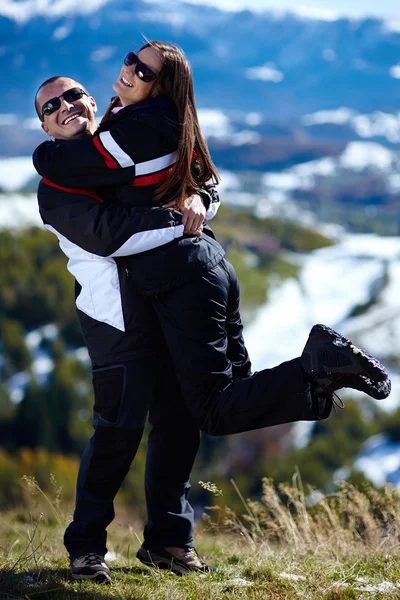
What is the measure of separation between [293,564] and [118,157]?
1903mm

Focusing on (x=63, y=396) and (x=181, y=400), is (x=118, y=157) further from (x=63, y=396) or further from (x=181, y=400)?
(x=63, y=396)

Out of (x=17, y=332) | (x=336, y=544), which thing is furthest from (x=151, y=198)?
(x=17, y=332)

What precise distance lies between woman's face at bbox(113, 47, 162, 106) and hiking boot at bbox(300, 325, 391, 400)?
1.17m

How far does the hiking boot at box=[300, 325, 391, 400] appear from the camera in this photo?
2723 millimetres

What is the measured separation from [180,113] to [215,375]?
1055 mm

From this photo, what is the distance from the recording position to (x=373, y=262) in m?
134

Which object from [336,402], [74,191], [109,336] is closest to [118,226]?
[74,191]

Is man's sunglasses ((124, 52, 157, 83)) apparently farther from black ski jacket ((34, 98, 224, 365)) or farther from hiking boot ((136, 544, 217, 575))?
hiking boot ((136, 544, 217, 575))

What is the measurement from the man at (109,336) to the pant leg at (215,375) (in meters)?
0.15

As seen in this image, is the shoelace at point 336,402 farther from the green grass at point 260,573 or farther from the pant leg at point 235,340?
the green grass at point 260,573

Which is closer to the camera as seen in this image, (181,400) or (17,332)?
(181,400)

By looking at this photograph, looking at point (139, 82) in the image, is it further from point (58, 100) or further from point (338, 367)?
point (338, 367)

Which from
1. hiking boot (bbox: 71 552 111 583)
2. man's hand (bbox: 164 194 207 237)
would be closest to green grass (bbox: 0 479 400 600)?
hiking boot (bbox: 71 552 111 583)

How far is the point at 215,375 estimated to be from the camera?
9.81 feet
